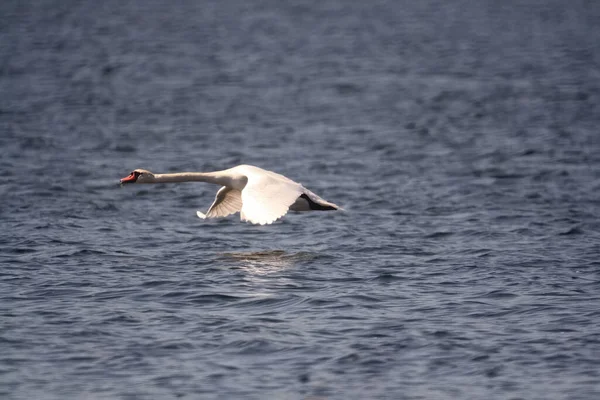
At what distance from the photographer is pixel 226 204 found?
54.8 ft

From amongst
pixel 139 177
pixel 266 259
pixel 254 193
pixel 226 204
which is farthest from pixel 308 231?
pixel 254 193

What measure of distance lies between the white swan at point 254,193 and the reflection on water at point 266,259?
709 mm

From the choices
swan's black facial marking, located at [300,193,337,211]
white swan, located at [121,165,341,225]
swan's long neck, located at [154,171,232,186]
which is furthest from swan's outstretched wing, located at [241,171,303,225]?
swan's long neck, located at [154,171,232,186]

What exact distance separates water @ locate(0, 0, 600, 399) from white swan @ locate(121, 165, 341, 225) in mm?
683

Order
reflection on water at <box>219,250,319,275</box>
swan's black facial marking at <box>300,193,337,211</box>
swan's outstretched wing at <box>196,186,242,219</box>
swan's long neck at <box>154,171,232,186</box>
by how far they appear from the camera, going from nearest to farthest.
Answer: reflection on water at <box>219,250,319,275</box>
swan's black facial marking at <box>300,193,337,211</box>
swan's long neck at <box>154,171,232,186</box>
swan's outstretched wing at <box>196,186,242,219</box>

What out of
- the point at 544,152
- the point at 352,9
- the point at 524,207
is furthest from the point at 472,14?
the point at 524,207

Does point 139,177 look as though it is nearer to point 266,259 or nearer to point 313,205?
point 266,259

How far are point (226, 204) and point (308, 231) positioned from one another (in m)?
1.56

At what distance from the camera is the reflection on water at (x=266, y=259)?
48.6 feet

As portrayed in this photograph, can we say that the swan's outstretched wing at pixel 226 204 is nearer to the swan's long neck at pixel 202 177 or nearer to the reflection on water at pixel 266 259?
the swan's long neck at pixel 202 177

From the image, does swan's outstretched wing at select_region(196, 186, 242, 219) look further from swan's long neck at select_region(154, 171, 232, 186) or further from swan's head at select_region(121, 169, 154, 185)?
swan's head at select_region(121, 169, 154, 185)

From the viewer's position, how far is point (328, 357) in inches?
438

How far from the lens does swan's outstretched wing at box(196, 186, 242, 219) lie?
1661cm

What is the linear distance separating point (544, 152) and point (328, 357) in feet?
47.0
